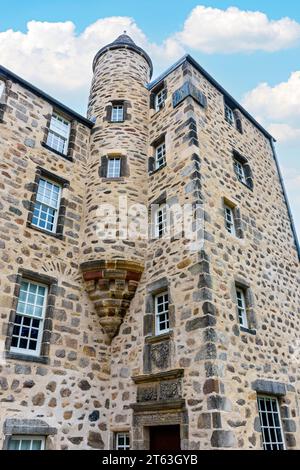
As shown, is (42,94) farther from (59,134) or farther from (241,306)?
(241,306)

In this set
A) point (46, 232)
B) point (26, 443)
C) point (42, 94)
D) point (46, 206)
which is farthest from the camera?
point (42, 94)

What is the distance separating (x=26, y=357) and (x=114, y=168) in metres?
6.23

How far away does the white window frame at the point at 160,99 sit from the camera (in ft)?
38.6

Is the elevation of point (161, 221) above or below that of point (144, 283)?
above

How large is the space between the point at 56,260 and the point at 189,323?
3.81 m

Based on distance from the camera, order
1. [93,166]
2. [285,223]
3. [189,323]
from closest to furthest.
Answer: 1. [189,323]
2. [93,166]
3. [285,223]

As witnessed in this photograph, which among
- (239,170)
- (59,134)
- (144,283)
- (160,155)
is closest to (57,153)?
(59,134)

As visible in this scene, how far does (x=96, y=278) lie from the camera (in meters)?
8.71

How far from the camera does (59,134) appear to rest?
10484 mm

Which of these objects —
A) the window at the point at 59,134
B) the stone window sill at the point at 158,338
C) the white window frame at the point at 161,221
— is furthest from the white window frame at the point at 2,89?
the stone window sill at the point at 158,338

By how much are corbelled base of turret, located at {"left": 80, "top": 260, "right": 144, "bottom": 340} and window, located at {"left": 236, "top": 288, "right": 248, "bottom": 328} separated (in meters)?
2.71

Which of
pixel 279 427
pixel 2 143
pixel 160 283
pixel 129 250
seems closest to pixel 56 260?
pixel 129 250

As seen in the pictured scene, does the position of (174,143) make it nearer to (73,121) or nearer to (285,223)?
(73,121)

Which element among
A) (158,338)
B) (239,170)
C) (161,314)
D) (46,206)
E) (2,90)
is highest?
(2,90)
